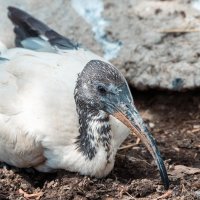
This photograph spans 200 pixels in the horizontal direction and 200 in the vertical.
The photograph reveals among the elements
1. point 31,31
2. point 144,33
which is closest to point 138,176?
point 31,31

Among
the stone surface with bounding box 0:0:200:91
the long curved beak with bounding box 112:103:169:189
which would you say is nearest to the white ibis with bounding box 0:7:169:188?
the long curved beak with bounding box 112:103:169:189

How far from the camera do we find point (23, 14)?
6570mm

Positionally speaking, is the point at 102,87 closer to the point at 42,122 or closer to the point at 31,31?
the point at 42,122

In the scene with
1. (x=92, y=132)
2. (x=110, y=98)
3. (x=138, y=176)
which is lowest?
(x=138, y=176)

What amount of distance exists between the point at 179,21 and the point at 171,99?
2.32 feet

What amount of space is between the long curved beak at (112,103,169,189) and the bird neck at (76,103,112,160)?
0.50ft

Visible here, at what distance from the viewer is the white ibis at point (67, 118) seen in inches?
209

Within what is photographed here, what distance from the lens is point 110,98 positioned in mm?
5301

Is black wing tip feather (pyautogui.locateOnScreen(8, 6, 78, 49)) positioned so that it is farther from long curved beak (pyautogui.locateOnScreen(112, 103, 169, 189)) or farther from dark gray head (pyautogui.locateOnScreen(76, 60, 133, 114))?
long curved beak (pyautogui.locateOnScreen(112, 103, 169, 189))

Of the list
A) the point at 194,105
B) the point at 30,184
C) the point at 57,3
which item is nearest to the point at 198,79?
the point at 194,105

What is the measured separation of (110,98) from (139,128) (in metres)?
0.30

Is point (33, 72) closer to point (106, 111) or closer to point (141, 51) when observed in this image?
point (106, 111)

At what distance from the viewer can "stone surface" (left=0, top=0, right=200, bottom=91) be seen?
6.89 meters

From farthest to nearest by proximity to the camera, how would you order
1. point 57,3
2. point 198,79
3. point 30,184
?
1. point 57,3
2. point 198,79
3. point 30,184
